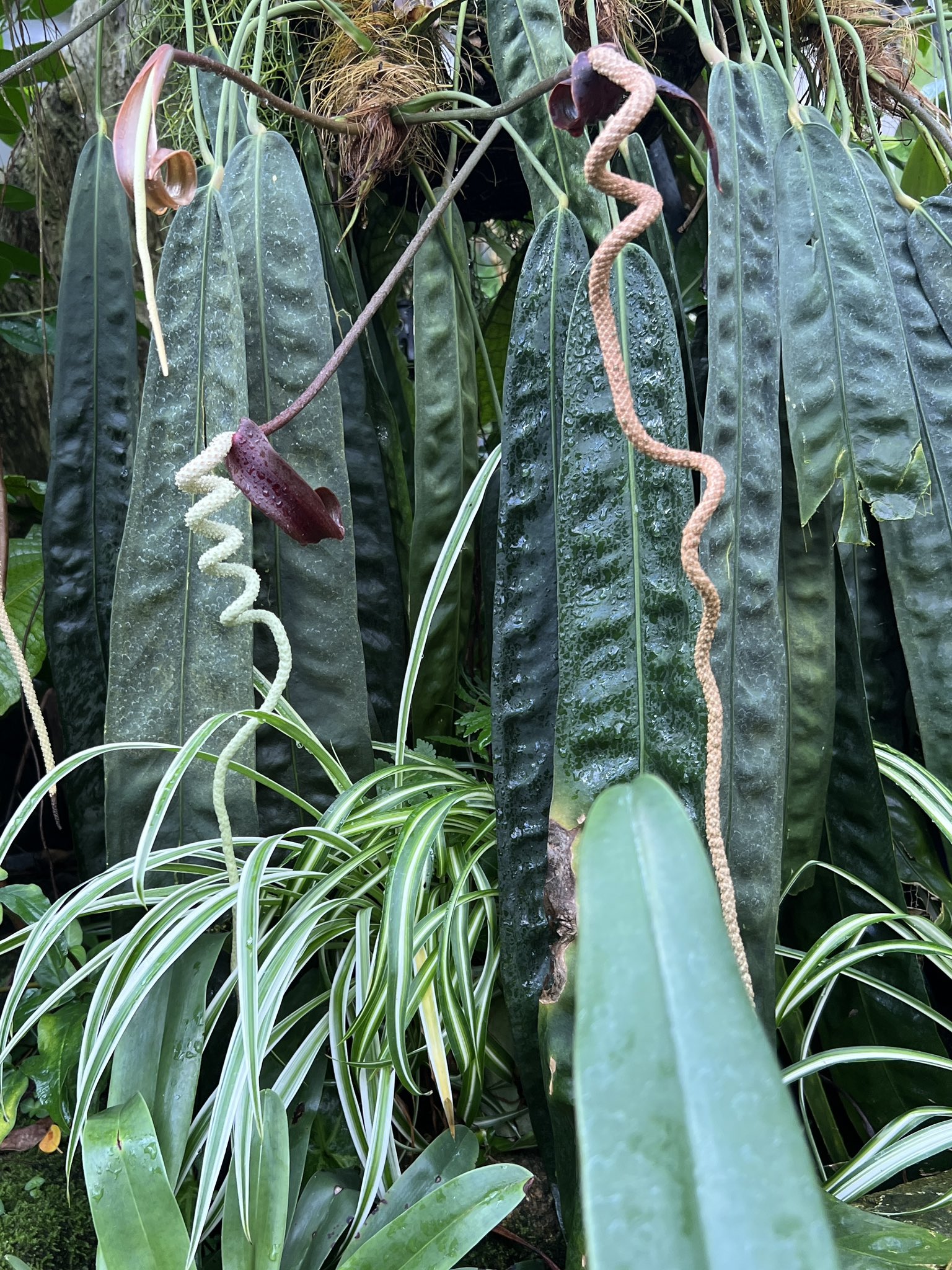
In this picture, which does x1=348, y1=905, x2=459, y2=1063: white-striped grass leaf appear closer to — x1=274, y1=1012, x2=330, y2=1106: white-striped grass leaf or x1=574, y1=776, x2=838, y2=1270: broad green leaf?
x1=274, y1=1012, x2=330, y2=1106: white-striped grass leaf

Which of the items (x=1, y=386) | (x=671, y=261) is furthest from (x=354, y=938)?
(x=1, y=386)

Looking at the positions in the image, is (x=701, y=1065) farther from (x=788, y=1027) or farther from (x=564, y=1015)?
(x=788, y=1027)

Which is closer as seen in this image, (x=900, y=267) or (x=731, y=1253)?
(x=731, y=1253)

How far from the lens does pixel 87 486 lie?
0.87 m

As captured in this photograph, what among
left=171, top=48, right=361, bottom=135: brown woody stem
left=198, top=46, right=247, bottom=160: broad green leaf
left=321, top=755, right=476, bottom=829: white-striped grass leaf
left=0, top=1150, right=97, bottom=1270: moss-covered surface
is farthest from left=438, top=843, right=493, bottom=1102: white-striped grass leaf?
left=198, top=46, right=247, bottom=160: broad green leaf

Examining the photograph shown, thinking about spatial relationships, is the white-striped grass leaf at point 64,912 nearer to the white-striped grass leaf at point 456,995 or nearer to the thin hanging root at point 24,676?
the thin hanging root at point 24,676

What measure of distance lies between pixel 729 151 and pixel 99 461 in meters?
0.67

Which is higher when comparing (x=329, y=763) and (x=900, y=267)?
(x=900, y=267)

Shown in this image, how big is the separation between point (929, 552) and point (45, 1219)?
38.6 inches

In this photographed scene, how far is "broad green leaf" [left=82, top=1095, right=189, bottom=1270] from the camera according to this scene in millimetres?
545

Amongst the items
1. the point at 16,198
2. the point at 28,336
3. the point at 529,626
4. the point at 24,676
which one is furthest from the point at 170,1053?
the point at 16,198

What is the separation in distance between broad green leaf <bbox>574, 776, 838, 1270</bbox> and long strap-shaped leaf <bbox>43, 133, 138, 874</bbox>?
28.0 inches

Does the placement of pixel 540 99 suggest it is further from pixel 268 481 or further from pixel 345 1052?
pixel 345 1052

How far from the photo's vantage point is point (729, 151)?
2.51 feet
